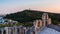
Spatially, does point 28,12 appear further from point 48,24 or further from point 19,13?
point 48,24

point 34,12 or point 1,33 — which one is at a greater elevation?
point 34,12

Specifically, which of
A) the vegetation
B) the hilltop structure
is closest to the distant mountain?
the vegetation

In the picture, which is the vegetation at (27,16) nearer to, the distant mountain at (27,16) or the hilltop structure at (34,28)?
the distant mountain at (27,16)

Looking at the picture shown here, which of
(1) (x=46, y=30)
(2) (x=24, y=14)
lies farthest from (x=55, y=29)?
(2) (x=24, y=14)

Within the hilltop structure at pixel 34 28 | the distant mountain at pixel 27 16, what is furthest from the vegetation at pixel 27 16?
the hilltop structure at pixel 34 28

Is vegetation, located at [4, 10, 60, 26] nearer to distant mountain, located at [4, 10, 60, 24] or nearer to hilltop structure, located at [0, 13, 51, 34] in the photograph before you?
distant mountain, located at [4, 10, 60, 24]

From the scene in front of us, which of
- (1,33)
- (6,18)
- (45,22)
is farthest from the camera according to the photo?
(6,18)

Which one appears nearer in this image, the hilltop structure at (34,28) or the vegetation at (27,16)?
Result: the hilltop structure at (34,28)

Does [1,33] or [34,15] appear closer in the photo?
[1,33]

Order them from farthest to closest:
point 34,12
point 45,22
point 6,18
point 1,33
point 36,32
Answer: point 6,18, point 34,12, point 1,33, point 45,22, point 36,32

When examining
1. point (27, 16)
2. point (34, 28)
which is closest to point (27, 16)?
point (27, 16)

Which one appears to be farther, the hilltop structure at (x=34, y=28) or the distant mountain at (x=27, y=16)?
the distant mountain at (x=27, y=16)
